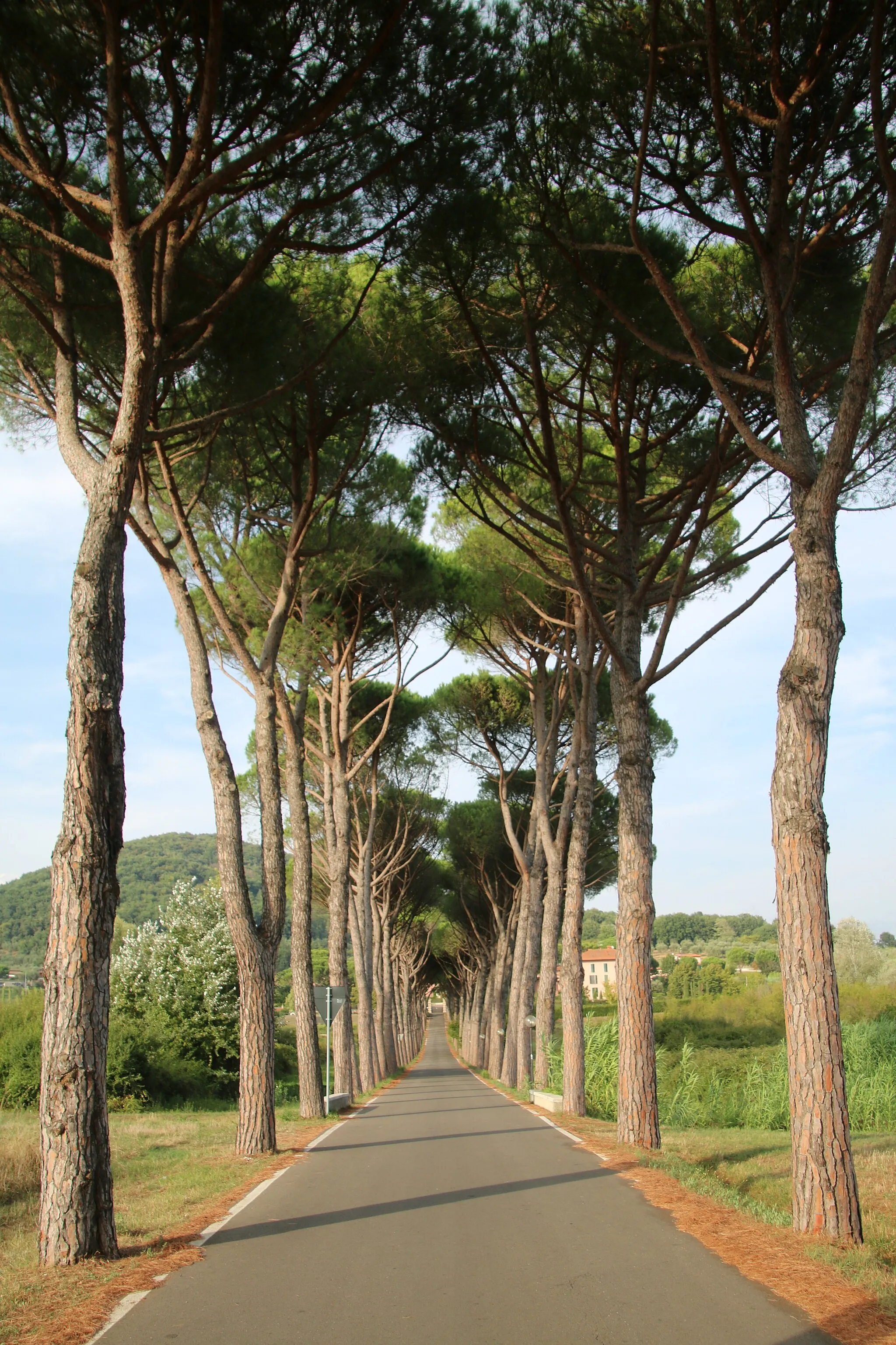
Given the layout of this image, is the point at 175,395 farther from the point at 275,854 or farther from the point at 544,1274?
the point at 544,1274

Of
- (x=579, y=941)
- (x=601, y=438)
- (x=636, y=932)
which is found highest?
(x=601, y=438)

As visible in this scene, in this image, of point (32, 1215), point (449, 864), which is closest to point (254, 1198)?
→ point (32, 1215)

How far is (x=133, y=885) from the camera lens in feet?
249

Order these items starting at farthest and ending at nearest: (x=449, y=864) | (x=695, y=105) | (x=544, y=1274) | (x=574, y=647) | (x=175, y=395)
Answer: (x=449, y=864)
(x=574, y=647)
(x=175, y=395)
(x=695, y=105)
(x=544, y=1274)

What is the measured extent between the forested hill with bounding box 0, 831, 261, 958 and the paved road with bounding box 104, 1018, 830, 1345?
50224mm

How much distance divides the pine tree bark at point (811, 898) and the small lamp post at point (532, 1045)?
14.3m

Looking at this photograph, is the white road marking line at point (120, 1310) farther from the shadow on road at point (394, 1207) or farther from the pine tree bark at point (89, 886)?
the shadow on road at point (394, 1207)

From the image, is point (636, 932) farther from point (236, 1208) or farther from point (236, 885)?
point (236, 1208)

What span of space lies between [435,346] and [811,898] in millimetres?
7521

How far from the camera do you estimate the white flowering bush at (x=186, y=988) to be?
23375mm

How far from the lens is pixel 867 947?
127 feet

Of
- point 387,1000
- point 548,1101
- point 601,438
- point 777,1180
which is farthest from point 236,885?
point 387,1000

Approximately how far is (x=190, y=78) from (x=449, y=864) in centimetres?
3608

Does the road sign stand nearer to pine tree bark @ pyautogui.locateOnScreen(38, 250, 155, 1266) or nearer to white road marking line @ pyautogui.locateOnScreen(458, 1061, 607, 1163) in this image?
white road marking line @ pyautogui.locateOnScreen(458, 1061, 607, 1163)
